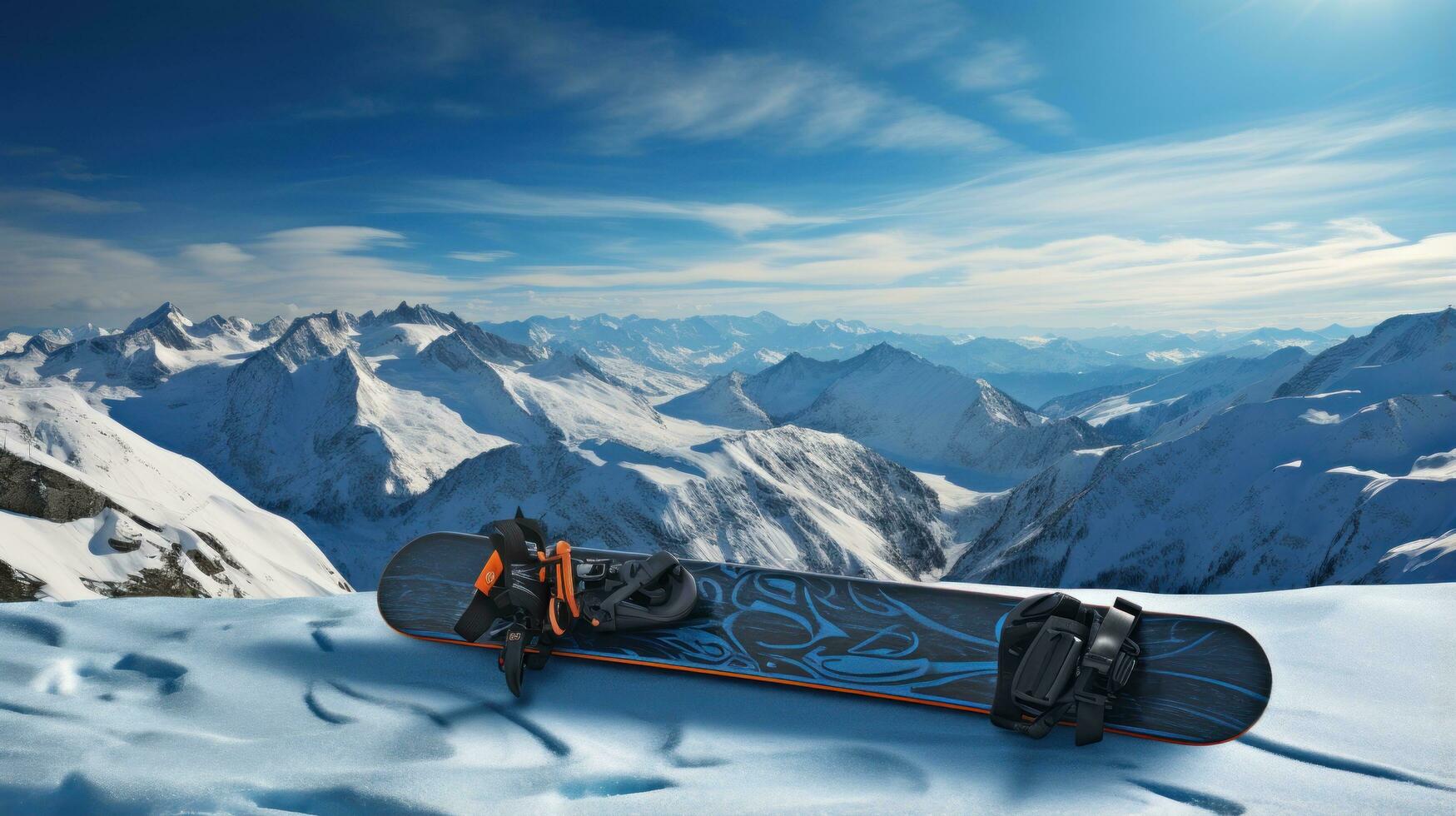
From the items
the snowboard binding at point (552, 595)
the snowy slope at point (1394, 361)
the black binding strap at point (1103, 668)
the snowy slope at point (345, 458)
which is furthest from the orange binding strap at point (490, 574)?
the snowy slope at point (1394, 361)

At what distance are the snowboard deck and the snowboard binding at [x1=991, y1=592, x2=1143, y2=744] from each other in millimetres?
243

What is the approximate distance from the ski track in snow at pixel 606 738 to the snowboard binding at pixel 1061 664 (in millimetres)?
181

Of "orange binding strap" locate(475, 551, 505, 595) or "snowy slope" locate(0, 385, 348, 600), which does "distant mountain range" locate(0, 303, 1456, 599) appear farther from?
"orange binding strap" locate(475, 551, 505, 595)

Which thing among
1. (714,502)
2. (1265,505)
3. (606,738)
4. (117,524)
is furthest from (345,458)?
(606,738)

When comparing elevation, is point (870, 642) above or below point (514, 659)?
above

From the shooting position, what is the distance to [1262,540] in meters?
74.8

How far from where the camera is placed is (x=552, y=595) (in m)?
5.28

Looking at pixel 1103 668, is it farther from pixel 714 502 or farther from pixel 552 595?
pixel 714 502

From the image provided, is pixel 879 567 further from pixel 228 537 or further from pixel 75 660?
pixel 75 660

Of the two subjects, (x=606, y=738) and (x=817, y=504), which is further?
(x=817, y=504)

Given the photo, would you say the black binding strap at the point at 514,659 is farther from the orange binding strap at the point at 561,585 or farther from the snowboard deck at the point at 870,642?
the snowboard deck at the point at 870,642

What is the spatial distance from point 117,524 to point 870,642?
5317cm

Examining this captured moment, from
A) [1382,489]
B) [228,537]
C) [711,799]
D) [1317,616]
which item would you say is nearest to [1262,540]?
[1382,489]

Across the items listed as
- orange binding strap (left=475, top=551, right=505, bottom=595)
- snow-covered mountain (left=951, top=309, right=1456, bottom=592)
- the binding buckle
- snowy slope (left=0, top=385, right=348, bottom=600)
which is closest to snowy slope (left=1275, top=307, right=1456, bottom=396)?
snow-covered mountain (left=951, top=309, right=1456, bottom=592)
